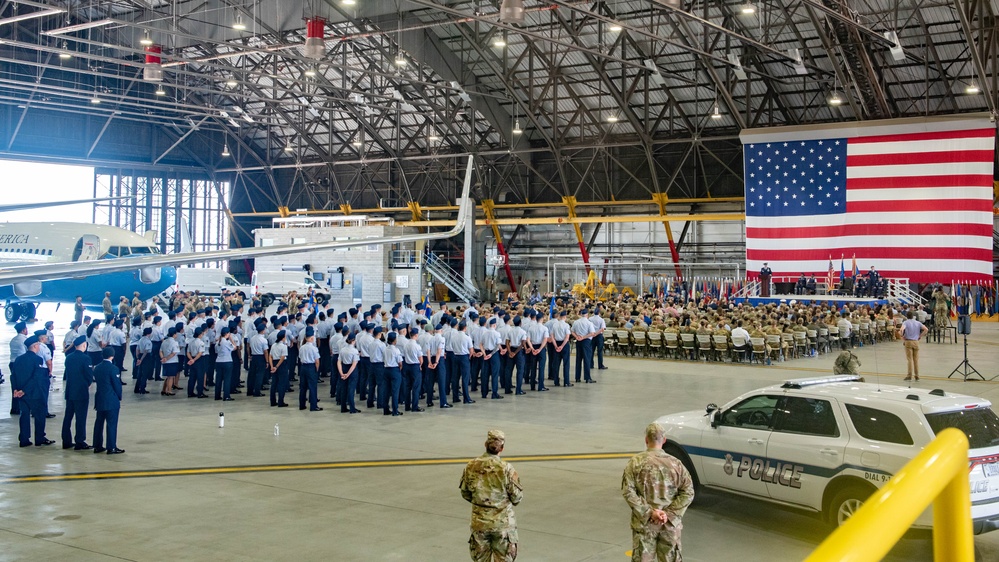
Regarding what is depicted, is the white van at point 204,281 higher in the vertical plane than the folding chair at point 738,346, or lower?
higher

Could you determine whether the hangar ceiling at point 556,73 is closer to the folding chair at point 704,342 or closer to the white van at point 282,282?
the white van at point 282,282

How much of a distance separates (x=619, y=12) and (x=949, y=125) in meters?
13.8

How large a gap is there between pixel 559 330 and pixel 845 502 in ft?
36.5

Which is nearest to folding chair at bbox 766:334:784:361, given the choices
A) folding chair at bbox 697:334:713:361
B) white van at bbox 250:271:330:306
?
folding chair at bbox 697:334:713:361

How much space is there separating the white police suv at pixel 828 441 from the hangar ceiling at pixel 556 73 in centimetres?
2177

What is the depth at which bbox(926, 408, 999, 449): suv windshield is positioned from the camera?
7.21 metres

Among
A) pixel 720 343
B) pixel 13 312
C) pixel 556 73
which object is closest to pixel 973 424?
pixel 720 343

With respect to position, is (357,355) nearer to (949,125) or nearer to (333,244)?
(333,244)

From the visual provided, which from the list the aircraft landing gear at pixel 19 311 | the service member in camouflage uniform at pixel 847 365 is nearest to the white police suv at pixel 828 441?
the service member in camouflage uniform at pixel 847 365

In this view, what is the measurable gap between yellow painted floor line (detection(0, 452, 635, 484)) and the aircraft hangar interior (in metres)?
0.09

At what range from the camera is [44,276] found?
820 cm

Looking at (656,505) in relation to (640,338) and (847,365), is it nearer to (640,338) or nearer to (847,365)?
(847,365)

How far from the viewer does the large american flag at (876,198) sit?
1291 inches

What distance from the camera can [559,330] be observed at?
18469 millimetres
